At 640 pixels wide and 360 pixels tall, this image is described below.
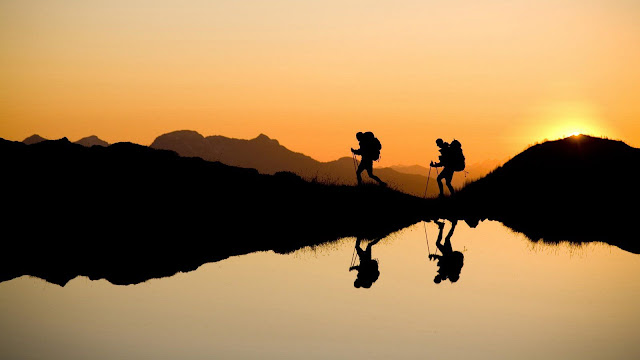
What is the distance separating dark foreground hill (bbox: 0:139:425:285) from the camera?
2098cm

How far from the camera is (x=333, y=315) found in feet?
38.8

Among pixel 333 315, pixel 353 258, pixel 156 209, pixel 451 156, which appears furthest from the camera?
pixel 451 156

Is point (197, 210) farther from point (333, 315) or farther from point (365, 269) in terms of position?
point (333, 315)

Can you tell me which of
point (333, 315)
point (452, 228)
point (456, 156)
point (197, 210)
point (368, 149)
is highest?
point (456, 156)

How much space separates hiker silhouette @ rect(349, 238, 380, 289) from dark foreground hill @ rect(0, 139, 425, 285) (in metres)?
2.66

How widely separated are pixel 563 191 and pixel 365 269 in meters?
29.2

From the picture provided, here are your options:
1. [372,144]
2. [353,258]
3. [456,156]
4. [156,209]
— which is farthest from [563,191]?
[353,258]

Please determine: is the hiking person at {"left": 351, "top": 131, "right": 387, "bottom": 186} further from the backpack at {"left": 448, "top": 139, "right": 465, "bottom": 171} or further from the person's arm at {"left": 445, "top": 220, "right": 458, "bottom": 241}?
the person's arm at {"left": 445, "top": 220, "right": 458, "bottom": 241}

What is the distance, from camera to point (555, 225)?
96.8ft

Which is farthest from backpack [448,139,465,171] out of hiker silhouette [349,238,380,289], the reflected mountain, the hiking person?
hiker silhouette [349,238,380,289]

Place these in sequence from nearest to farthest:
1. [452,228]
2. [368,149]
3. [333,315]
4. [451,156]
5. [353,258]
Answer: [333,315], [353,258], [452,228], [368,149], [451,156]

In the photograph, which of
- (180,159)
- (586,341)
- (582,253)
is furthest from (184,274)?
(180,159)

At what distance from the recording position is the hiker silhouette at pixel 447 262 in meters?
15.9

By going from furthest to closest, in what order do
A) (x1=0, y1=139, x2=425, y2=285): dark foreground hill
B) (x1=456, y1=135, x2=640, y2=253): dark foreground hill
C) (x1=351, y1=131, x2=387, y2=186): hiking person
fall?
(x1=351, y1=131, x2=387, y2=186): hiking person → (x1=456, y1=135, x2=640, y2=253): dark foreground hill → (x1=0, y1=139, x2=425, y2=285): dark foreground hill
